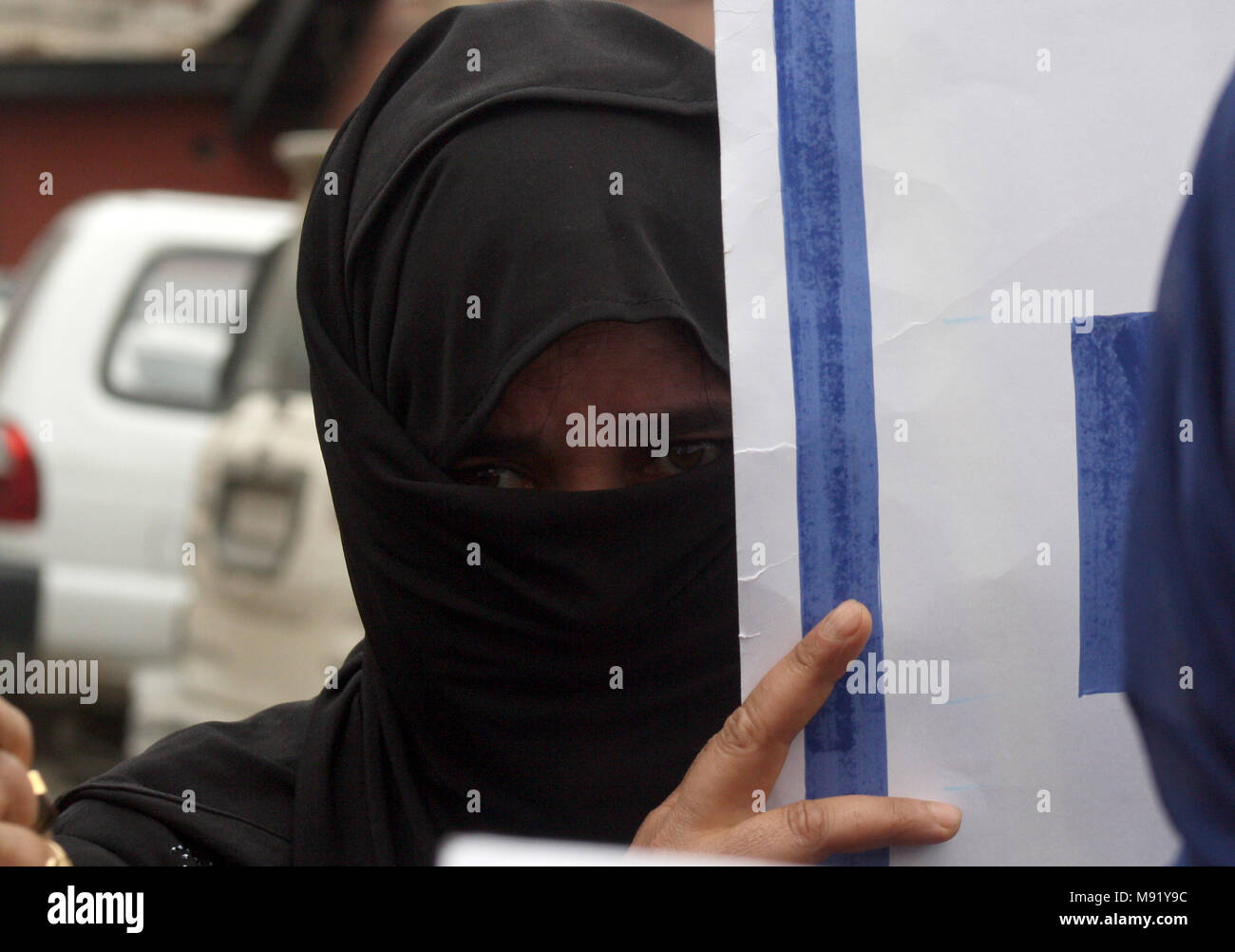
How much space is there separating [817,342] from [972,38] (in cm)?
24

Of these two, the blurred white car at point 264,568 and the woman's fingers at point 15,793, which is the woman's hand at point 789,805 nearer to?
the woman's fingers at point 15,793

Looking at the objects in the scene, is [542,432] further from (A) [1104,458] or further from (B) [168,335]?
(B) [168,335]

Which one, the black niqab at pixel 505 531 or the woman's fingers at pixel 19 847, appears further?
the black niqab at pixel 505 531

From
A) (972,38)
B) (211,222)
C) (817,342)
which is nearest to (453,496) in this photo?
(817,342)

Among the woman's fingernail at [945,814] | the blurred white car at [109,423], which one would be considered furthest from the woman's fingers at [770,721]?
the blurred white car at [109,423]

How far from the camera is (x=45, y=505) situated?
4398 millimetres

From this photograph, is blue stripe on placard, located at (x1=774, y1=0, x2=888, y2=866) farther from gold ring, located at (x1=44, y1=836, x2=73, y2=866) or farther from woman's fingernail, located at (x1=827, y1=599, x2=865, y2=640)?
gold ring, located at (x1=44, y1=836, x2=73, y2=866)

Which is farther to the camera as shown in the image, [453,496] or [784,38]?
[453,496]

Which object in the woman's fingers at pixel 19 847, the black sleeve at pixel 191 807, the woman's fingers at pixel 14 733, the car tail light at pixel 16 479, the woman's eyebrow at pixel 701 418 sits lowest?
the black sleeve at pixel 191 807

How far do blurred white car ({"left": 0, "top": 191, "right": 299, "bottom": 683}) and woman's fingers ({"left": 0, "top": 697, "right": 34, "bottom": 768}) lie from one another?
3.49 m

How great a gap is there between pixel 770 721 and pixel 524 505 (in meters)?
0.33

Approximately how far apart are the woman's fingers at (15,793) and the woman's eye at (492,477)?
19.1 inches

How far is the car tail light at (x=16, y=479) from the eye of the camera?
4.35 metres
